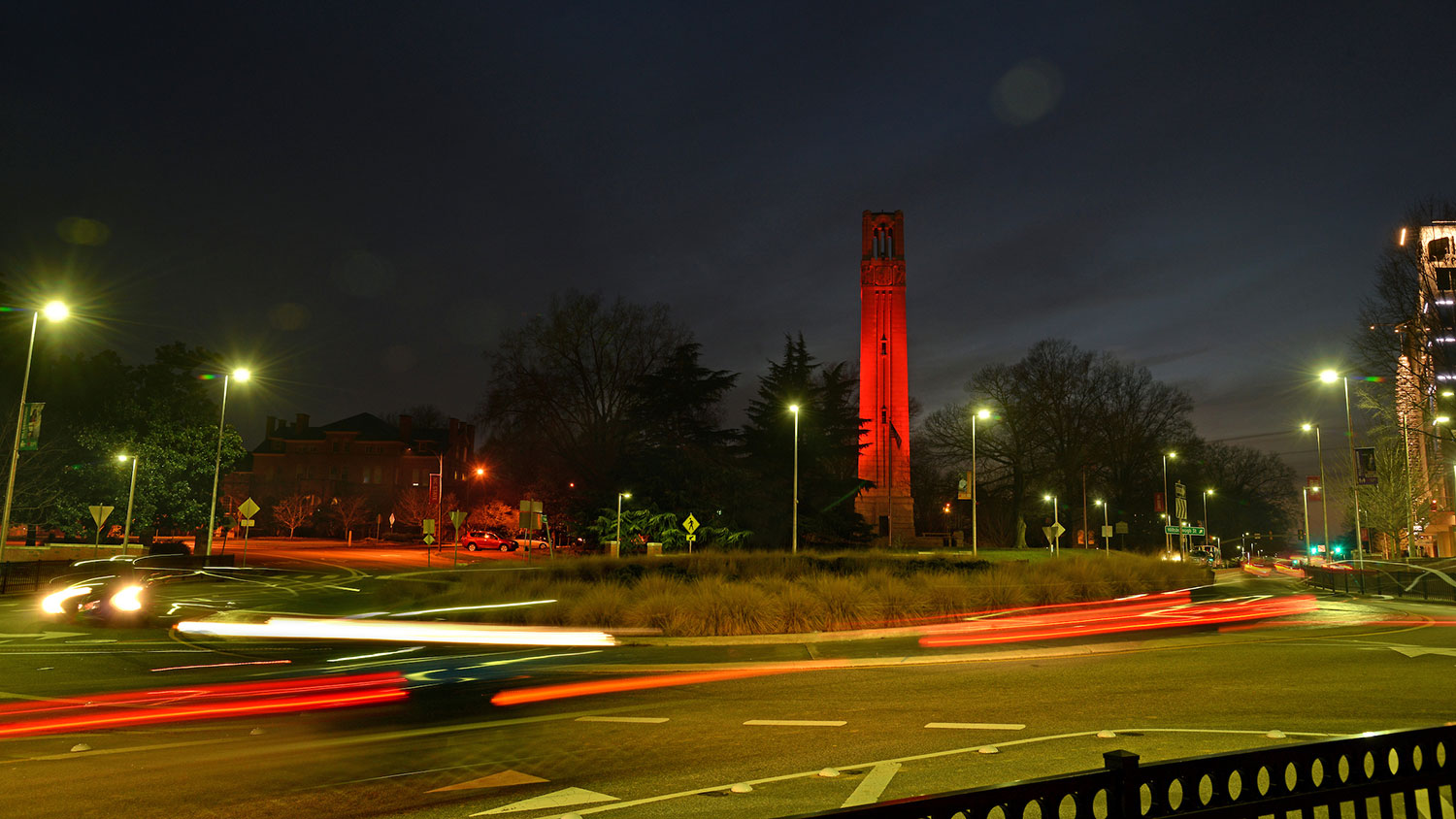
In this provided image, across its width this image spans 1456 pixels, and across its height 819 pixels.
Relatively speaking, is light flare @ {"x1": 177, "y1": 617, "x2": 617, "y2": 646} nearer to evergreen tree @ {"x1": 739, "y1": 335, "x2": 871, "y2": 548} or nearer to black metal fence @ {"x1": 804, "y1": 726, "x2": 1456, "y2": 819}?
black metal fence @ {"x1": 804, "y1": 726, "x2": 1456, "y2": 819}

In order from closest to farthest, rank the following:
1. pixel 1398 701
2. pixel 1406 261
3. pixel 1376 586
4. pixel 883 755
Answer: pixel 883 755 → pixel 1398 701 → pixel 1376 586 → pixel 1406 261

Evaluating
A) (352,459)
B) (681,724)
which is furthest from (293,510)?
(681,724)

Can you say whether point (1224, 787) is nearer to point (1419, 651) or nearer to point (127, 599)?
point (1419, 651)

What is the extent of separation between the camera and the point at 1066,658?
46.4 ft

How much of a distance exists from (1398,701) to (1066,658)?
494cm

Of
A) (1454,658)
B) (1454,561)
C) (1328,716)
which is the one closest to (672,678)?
(1328,716)

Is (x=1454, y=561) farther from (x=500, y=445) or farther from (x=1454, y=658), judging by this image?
(x=500, y=445)

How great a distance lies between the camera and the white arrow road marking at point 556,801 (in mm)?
6188

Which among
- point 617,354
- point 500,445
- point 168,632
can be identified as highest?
point 617,354

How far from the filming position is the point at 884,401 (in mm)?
68438

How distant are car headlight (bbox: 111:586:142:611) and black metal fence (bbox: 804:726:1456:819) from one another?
21395 mm

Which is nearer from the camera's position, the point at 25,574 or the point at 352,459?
the point at 25,574

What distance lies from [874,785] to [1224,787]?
3794 millimetres

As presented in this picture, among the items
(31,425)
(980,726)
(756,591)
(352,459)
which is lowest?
(980,726)
